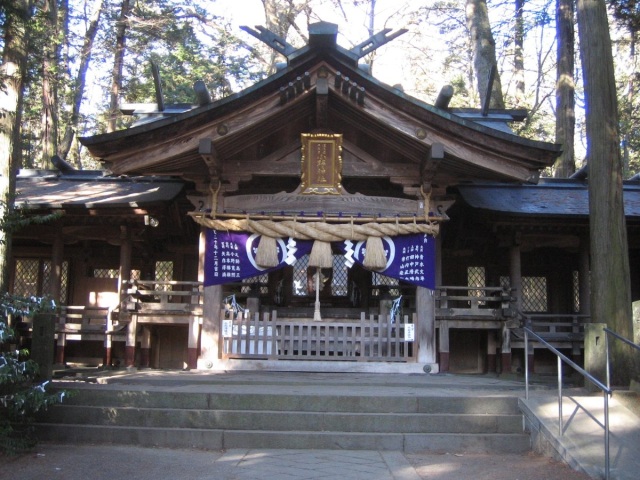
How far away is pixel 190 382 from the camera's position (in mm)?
8766

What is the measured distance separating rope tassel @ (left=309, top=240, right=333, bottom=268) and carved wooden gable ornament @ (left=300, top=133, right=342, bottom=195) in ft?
2.98

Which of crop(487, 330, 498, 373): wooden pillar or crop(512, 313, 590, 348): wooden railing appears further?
crop(487, 330, 498, 373): wooden pillar

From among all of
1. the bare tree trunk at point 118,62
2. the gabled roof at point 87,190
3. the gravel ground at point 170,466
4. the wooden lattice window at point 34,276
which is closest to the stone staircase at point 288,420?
the gravel ground at point 170,466

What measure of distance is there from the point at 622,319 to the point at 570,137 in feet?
38.0

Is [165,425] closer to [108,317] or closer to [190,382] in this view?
[190,382]

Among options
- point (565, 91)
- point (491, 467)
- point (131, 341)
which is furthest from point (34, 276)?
point (565, 91)

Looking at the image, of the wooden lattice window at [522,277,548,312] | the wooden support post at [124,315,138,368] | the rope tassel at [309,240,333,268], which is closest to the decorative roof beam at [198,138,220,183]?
the rope tassel at [309,240,333,268]

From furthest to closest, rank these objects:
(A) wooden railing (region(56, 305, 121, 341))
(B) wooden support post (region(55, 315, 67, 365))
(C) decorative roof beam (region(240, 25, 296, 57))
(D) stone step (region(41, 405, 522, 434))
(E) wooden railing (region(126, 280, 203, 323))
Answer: (B) wooden support post (region(55, 315, 67, 365)), (A) wooden railing (region(56, 305, 121, 341)), (E) wooden railing (region(126, 280, 203, 323)), (C) decorative roof beam (region(240, 25, 296, 57)), (D) stone step (region(41, 405, 522, 434))

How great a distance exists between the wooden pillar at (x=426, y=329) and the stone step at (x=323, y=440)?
3.06 metres

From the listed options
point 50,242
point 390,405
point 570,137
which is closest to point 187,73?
point 50,242

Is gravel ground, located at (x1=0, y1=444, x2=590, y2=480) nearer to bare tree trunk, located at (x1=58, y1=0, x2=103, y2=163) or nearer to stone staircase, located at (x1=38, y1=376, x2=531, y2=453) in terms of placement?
stone staircase, located at (x1=38, y1=376, x2=531, y2=453)

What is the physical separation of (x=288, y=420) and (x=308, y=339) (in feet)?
9.36

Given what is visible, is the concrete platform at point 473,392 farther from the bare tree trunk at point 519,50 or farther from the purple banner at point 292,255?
the bare tree trunk at point 519,50

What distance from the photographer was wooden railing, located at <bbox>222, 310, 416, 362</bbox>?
33.2ft
